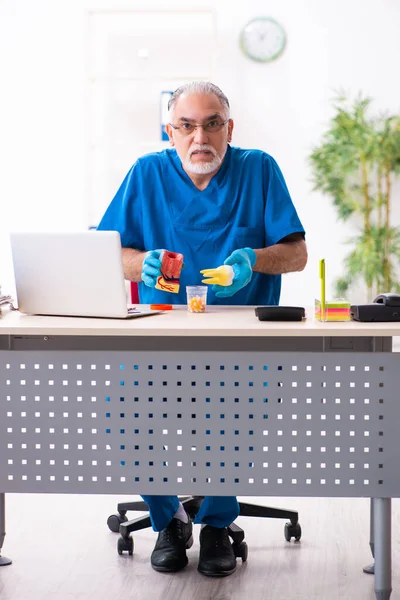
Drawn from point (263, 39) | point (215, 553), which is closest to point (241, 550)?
point (215, 553)

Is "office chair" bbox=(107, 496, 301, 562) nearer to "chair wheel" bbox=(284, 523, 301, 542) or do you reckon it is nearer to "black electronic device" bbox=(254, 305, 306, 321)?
"chair wheel" bbox=(284, 523, 301, 542)

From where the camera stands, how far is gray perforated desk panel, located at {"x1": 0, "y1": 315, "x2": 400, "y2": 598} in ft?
6.55

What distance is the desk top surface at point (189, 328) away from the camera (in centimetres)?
187

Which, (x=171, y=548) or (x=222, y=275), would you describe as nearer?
(x=222, y=275)

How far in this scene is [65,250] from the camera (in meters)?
2.04

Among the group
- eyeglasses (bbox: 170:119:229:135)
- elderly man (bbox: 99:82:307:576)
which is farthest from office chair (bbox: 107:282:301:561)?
eyeglasses (bbox: 170:119:229:135)

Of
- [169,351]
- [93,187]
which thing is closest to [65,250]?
[169,351]

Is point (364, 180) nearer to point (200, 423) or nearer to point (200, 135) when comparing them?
point (200, 135)

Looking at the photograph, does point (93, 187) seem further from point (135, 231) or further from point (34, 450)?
point (34, 450)

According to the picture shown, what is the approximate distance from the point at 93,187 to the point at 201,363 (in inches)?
141

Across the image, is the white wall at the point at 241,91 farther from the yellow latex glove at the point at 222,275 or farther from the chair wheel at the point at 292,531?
the yellow latex glove at the point at 222,275

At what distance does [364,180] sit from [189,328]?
3612 mm

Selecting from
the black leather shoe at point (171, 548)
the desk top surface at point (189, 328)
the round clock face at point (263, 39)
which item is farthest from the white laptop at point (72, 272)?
the round clock face at point (263, 39)

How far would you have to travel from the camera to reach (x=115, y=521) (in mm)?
2652
